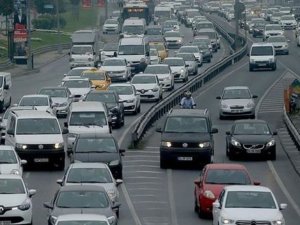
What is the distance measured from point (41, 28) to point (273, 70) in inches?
2292

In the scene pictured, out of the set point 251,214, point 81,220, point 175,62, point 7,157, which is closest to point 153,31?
point 175,62

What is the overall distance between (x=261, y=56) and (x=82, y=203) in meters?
59.8

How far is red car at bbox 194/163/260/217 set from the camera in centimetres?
3272

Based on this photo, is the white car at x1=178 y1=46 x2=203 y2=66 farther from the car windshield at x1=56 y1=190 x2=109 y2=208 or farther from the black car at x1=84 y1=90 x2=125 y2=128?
the car windshield at x1=56 y1=190 x2=109 y2=208

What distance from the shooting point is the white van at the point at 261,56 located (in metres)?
87.7

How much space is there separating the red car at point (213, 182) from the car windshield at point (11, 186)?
13.8ft

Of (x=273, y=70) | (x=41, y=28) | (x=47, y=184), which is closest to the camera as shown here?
(x=47, y=184)

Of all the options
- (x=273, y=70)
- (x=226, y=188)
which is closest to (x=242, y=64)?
(x=273, y=70)

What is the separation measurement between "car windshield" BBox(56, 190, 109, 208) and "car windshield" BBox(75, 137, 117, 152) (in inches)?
406

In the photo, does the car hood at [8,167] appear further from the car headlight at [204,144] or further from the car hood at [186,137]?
the car headlight at [204,144]

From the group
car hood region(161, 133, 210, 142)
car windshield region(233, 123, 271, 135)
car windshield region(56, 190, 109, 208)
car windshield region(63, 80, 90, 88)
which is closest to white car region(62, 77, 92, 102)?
car windshield region(63, 80, 90, 88)

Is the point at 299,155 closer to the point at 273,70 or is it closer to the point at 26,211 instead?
the point at 26,211

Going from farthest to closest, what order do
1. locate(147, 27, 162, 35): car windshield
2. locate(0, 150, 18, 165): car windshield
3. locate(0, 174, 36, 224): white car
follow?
1. locate(147, 27, 162, 35): car windshield
2. locate(0, 150, 18, 165): car windshield
3. locate(0, 174, 36, 224): white car

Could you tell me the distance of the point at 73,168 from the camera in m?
34.3
